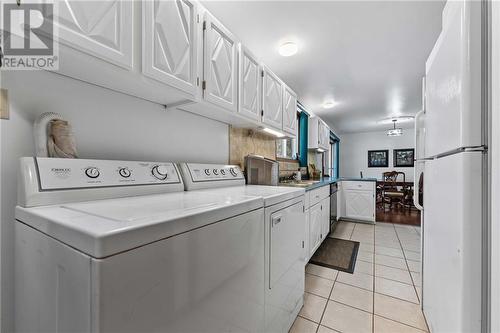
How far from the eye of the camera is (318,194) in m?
2.52

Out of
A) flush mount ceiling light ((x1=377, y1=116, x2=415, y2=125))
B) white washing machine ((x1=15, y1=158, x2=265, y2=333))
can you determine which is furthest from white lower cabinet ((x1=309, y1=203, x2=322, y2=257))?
flush mount ceiling light ((x1=377, y1=116, x2=415, y2=125))

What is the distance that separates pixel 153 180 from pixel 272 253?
793mm

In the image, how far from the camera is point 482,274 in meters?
0.76

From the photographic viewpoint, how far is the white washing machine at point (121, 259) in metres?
0.45

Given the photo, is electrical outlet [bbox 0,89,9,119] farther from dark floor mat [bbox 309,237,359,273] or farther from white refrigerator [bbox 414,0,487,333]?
dark floor mat [bbox 309,237,359,273]

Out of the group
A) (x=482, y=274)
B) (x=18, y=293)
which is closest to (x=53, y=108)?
(x=18, y=293)

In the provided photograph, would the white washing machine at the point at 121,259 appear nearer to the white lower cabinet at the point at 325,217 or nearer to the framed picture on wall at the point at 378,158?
the white lower cabinet at the point at 325,217

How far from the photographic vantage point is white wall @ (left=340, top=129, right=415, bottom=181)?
277 inches

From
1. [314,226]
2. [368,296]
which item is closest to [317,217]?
[314,226]

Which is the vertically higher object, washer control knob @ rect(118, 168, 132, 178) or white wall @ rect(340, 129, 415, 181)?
white wall @ rect(340, 129, 415, 181)

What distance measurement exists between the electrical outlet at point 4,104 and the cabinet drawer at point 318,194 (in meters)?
2.22

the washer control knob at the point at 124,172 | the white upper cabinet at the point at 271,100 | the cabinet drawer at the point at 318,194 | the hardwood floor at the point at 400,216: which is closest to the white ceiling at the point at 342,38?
the white upper cabinet at the point at 271,100

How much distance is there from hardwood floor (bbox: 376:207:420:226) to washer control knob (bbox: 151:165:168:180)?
4.76 m

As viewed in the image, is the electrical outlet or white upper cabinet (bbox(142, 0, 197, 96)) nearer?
the electrical outlet
